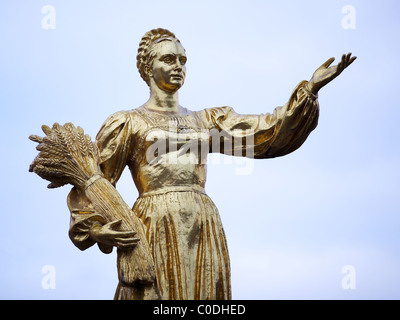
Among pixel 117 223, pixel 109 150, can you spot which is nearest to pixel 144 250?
pixel 117 223

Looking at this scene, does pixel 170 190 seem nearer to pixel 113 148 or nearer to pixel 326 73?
pixel 113 148

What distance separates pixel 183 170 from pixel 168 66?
116 centimetres

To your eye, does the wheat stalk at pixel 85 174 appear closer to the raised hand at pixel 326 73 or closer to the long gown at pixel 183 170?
the long gown at pixel 183 170

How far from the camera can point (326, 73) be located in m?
12.0

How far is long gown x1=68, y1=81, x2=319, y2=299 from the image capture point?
11.7 meters

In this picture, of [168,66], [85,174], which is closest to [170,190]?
[85,174]

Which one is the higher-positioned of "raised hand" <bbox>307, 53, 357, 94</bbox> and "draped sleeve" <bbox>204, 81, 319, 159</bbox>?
"raised hand" <bbox>307, 53, 357, 94</bbox>

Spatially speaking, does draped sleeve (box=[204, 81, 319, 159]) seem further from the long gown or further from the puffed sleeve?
the puffed sleeve

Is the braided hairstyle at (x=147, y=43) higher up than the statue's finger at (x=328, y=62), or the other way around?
the braided hairstyle at (x=147, y=43)

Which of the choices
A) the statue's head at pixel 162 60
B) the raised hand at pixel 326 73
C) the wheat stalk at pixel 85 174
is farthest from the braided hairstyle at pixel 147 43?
the raised hand at pixel 326 73

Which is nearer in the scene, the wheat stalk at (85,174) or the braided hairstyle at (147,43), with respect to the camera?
the wheat stalk at (85,174)

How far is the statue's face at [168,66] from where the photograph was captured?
12.5 m

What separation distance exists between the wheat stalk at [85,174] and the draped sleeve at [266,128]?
4.35 ft

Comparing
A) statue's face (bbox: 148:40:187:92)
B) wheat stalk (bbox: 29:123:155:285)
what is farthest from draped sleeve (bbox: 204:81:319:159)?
wheat stalk (bbox: 29:123:155:285)
